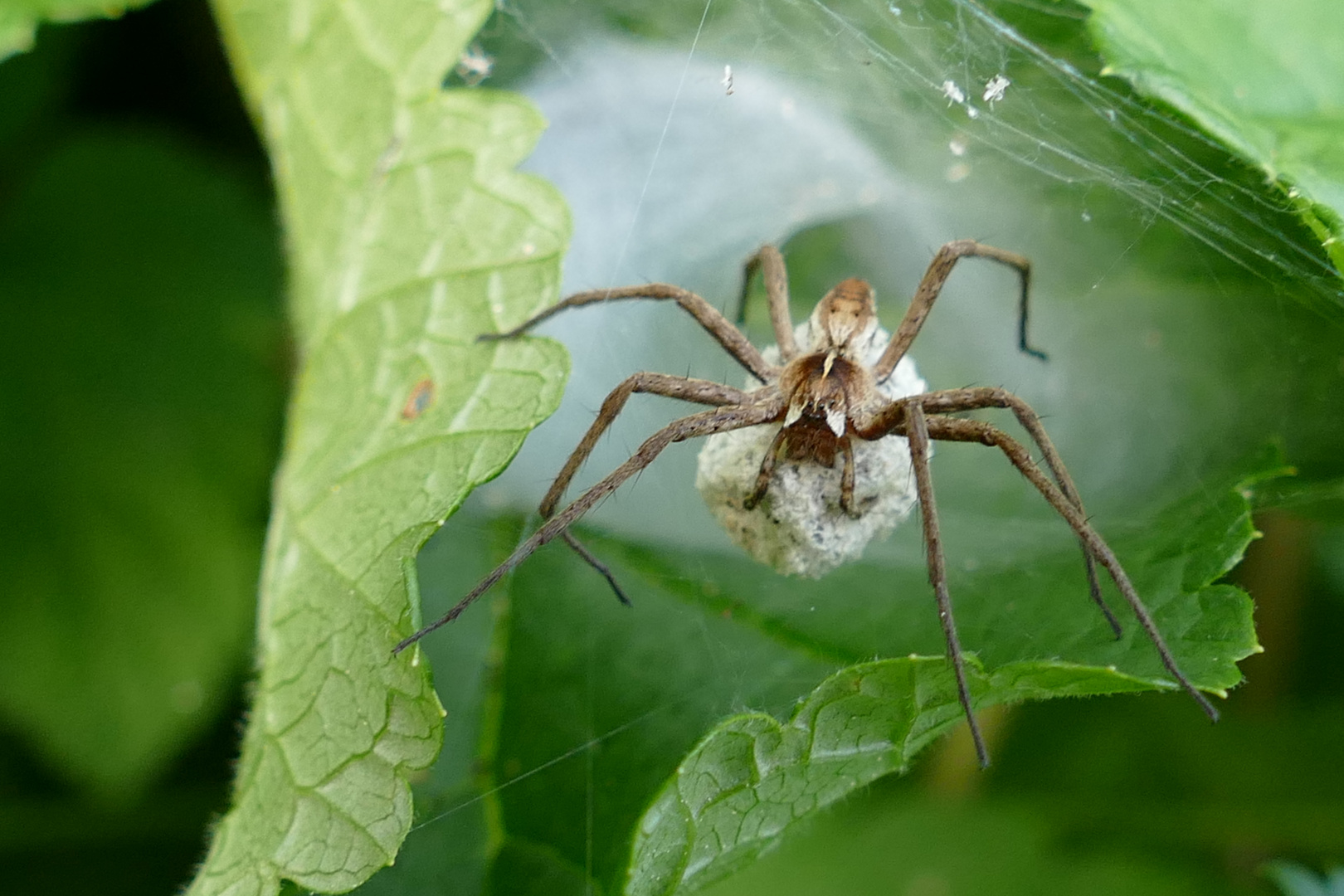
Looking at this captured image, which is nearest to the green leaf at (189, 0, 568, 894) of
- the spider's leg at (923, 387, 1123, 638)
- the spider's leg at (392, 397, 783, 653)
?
the spider's leg at (392, 397, 783, 653)

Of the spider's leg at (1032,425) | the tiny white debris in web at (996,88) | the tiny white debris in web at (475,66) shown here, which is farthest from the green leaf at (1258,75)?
the tiny white debris in web at (475,66)

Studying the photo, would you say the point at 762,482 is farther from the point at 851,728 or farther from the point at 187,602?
the point at 187,602

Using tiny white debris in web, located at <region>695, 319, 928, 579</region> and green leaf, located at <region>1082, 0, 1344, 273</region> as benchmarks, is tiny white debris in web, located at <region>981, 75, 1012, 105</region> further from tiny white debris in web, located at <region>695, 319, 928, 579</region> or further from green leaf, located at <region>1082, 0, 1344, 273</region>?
tiny white debris in web, located at <region>695, 319, 928, 579</region>

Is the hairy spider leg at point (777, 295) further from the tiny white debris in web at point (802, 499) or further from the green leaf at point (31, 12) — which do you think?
the green leaf at point (31, 12)

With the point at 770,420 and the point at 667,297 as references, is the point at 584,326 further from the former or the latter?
the point at 770,420

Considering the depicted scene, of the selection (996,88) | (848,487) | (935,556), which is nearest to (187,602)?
(848,487)

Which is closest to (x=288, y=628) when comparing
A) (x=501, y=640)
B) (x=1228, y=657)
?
(x=501, y=640)
